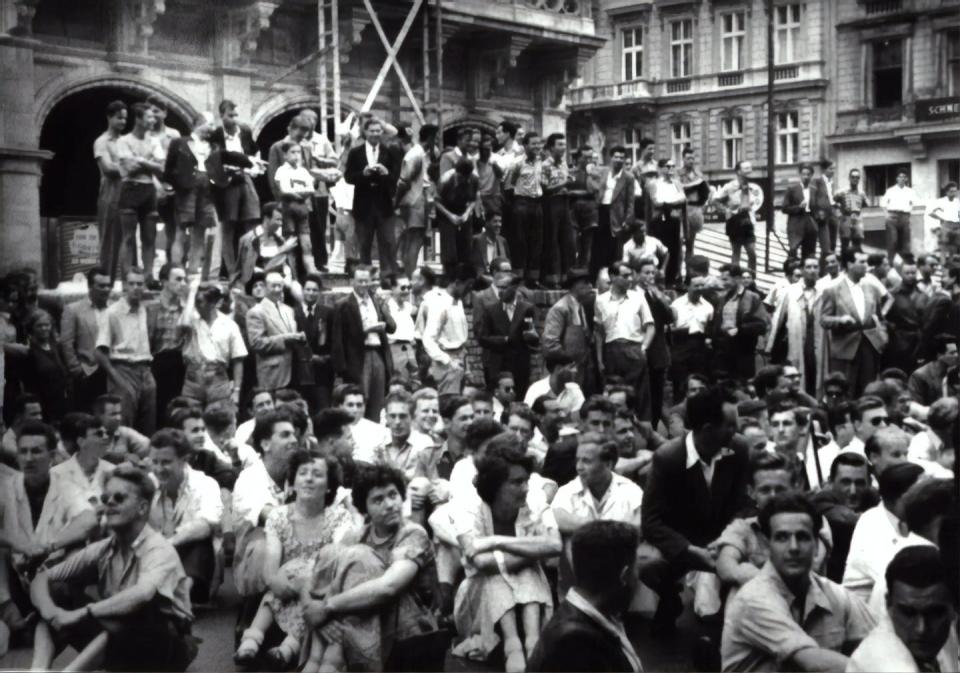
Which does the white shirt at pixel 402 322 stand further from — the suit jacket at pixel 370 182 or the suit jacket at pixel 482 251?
the suit jacket at pixel 482 251

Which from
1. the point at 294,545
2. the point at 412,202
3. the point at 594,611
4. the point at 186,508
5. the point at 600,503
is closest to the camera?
the point at 594,611

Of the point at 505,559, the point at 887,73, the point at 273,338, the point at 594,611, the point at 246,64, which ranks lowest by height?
the point at 505,559

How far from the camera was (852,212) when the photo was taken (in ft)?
55.9

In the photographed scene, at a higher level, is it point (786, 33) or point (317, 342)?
point (786, 33)

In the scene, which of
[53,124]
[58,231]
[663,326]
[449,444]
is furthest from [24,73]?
[449,444]

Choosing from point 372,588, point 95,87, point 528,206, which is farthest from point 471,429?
point 95,87

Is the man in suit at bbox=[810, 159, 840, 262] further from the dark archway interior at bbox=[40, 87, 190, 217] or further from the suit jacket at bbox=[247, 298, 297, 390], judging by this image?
the dark archway interior at bbox=[40, 87, 190, 217]

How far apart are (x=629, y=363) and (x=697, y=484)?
6.43 m

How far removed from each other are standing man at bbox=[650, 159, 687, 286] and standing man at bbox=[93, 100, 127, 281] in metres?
6.98

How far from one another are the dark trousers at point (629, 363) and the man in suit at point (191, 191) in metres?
4.04

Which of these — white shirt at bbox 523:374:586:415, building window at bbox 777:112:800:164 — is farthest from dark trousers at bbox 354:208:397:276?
building window at bbox 777:112:800:164

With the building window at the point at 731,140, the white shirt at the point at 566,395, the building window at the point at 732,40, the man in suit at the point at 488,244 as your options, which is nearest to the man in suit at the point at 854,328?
the man in suit at the point at 488,244

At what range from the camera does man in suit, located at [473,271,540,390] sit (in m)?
13.1

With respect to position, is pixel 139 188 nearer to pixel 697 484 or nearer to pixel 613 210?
pixel 613 210
